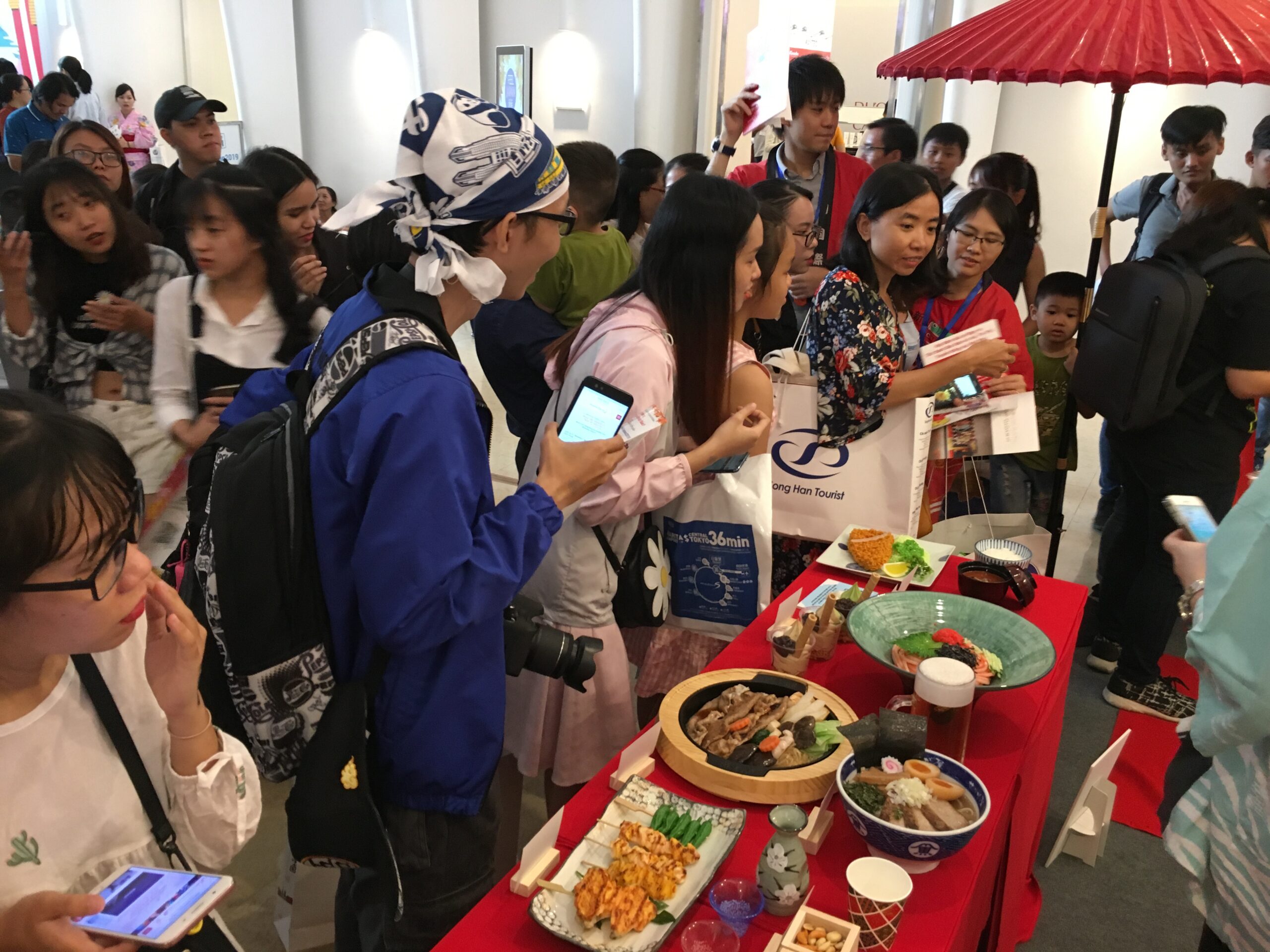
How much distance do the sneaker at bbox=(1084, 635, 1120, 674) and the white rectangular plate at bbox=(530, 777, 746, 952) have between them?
2.38 metres

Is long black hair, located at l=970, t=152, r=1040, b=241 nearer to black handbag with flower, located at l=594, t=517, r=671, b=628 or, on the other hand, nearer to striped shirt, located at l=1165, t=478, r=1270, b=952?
black handbag with flower, located at l=594, t=517, r=671, b=628

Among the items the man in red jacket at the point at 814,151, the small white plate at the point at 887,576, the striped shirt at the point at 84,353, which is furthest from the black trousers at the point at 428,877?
the man in red jacket at the point at 814,151

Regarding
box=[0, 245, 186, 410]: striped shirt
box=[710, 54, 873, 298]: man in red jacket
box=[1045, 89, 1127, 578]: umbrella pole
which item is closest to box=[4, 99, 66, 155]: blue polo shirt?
box=[0, 245, 186, 410]: striped shirt

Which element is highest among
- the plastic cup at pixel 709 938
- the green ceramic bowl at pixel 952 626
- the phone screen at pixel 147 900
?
the phone screen at pixel 147 900

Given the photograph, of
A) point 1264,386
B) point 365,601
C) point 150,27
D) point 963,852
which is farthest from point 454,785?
point 150,27

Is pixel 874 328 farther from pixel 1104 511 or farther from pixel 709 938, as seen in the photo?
pixel 1104 511

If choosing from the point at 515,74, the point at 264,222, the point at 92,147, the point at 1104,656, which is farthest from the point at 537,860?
the point at 515,74

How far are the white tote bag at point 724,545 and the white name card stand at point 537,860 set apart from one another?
840 mm

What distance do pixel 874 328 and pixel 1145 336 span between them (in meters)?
0.87

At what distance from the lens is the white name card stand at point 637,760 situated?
1.35 metres

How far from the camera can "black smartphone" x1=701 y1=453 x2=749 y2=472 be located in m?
1.94

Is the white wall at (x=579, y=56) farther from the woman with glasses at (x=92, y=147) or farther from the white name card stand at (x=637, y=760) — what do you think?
the white name card stand at (x=637, y=760)

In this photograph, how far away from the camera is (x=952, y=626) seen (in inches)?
68.9

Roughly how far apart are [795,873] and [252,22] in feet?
30.9
